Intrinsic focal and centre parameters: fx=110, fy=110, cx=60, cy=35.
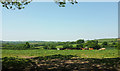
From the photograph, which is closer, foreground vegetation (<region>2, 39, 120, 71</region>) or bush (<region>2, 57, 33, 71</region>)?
bush (<region>2, 57, 33, 71</region>)

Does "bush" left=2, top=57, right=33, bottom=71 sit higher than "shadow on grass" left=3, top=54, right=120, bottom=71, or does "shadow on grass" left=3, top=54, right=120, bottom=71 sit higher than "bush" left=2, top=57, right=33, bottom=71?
"bush" left=2, top=57, right=33, bottom=71

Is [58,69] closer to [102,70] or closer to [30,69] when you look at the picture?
[30,69]

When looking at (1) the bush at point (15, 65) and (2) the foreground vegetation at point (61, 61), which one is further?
(2) the foreground vegetation at point (61, 61)

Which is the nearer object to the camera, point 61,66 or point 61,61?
point 61,66

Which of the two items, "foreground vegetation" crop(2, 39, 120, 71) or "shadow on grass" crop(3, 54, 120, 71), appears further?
"foreground vegetation" crop(2, 39, 120, 71)

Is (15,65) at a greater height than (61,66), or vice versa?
(15,65)

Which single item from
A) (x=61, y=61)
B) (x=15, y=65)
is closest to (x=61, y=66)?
(x=61, y=61)

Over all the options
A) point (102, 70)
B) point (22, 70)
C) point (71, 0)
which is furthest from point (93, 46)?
point (22, 70)

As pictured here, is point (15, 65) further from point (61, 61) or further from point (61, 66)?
point (61, 61)

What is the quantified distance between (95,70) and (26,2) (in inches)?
259

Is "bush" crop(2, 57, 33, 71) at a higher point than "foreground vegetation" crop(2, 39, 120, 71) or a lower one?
higher

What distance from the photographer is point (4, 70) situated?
17.9 ft

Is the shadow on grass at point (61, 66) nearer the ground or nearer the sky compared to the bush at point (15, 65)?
nearer the ground

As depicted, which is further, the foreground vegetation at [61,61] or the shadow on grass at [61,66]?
the foreground vegetation at [61,61]
